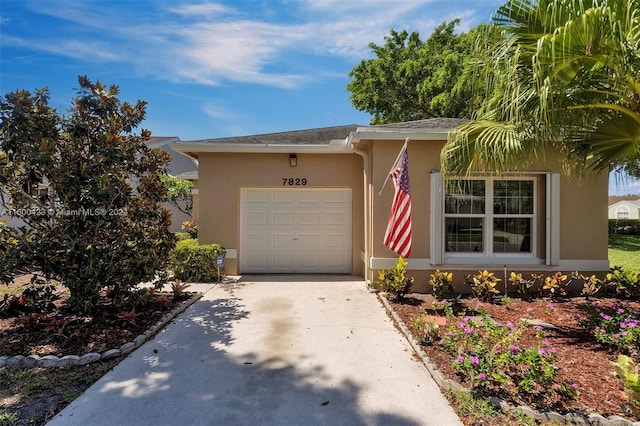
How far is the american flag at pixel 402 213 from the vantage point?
548 cm

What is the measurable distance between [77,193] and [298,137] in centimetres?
640

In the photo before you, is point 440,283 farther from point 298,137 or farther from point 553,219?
point 298,137

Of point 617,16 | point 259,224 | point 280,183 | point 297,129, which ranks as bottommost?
point 259,224

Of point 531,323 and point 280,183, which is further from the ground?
point 280,183

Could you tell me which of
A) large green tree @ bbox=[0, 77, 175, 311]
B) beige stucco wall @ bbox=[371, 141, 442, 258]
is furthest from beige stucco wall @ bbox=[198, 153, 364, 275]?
large green tree @ bbox=[0, 77, 175, 311]

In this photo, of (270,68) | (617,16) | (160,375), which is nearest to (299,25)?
(270,68)

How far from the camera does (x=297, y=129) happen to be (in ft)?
38.0

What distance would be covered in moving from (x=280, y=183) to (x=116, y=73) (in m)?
5.17

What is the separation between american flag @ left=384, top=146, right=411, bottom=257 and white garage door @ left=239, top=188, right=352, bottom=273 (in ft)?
9.46

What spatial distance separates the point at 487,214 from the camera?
680 cm

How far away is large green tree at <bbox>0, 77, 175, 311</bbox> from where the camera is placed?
436 centimetres

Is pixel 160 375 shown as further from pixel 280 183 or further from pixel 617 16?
pixel 617 16

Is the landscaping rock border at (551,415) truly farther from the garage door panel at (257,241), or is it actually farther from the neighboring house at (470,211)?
the garage door panel at (257,241)

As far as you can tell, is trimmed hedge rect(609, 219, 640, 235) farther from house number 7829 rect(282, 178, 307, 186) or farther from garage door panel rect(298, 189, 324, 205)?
house number 7829 rect(282, 178, 307, 186)
